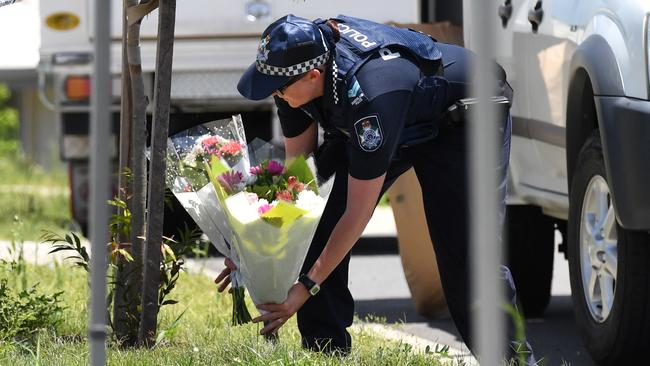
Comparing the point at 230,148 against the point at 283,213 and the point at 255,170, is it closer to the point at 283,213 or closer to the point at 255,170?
the point at 255,170

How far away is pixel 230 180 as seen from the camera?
15.2 feet

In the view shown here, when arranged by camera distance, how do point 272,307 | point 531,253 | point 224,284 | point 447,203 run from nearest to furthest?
1. point 272,307
2. point 447,203
3. point 224,284
4. point 531,253

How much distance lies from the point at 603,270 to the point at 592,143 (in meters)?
0.48

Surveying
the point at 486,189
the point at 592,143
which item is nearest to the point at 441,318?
the point at 592,143

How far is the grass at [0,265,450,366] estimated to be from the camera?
15.5ft

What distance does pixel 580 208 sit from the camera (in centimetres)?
568

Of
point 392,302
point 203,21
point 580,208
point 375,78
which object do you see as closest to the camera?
point 375,78

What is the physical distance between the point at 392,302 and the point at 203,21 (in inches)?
100

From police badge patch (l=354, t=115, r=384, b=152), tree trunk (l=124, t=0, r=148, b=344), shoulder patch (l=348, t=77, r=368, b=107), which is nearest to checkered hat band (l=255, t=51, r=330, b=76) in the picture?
shoulder patch (l=348, t=77, r=368, b=107)

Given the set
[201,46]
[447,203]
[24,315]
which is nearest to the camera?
[447,203]

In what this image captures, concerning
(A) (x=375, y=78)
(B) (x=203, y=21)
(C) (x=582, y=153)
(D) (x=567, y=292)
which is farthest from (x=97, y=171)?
(B) (x=203, y=21)

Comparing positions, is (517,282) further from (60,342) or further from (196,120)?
(60,342)

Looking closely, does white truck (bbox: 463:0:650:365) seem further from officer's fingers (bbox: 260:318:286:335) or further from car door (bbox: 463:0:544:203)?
officer's fingers (bbox: 260:318:286:335)

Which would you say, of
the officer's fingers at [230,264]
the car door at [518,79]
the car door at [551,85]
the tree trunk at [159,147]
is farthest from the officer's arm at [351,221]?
the car door at [518,79]
